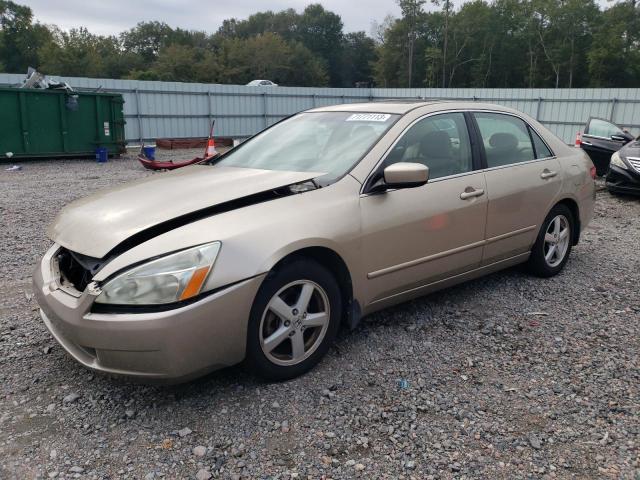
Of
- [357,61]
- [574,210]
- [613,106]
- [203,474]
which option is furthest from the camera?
[357,61]

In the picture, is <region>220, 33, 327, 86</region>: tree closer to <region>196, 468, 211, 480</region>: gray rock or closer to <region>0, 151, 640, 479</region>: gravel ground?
<region>0, 151, 640, 479</region>: gravel ground

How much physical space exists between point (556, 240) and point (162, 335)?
380 cm

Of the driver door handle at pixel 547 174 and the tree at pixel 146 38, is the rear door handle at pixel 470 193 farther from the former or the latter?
the tree at pixel 146 38

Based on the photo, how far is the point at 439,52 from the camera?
6538 centimetres

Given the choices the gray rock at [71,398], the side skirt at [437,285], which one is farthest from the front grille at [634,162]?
the gray rock at [71,398]

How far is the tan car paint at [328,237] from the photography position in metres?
2.59

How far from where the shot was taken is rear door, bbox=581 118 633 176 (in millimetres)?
11781

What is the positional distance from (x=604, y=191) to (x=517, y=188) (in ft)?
24.7

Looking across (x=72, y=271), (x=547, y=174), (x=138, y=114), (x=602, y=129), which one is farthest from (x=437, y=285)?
(x=138, y=114)

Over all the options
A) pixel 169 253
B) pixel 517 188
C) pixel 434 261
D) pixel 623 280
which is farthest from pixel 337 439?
pixel 623 280

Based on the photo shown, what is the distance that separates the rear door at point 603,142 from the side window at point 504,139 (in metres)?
8.37

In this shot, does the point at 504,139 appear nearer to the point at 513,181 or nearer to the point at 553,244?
the point at 513,181

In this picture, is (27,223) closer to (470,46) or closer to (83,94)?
(83,94)

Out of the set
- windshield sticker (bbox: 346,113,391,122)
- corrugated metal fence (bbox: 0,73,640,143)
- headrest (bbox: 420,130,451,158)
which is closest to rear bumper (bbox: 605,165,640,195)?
headrest (bbox: 420,130,451,158)
